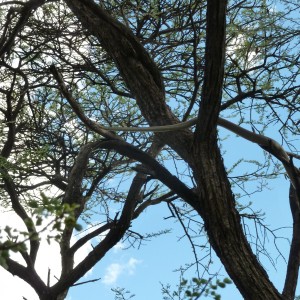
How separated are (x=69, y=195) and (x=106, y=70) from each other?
8.20ft

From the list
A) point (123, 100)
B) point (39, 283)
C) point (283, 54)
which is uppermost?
point (123, 100)

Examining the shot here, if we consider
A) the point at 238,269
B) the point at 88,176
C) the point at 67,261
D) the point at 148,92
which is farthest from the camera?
the point at 88,176

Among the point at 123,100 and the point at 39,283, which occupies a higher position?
the point at 123,100

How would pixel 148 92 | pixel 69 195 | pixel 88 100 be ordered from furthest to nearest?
1. pixel 88 100
2. pixel 148 92
3. pixel 69 195

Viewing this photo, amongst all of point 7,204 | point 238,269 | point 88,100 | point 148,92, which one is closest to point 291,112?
point 148,92

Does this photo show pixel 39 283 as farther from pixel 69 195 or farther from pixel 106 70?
pixel 106 70

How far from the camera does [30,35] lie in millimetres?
6070

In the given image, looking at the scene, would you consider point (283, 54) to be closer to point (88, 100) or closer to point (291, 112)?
point (291, 112)

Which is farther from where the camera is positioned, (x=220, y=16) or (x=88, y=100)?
(x=88, y=100)

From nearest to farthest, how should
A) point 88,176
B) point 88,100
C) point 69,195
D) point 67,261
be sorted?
point 69,195 < point 67,261 < point 88,100 < point 88,176

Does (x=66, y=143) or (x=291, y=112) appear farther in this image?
(x=66, y=143)

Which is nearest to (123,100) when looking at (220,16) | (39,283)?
(39,283)

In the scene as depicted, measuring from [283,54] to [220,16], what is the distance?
77.6 inches

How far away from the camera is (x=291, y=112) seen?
4715mm
